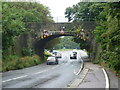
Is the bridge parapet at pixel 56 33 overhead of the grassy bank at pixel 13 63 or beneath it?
overhead

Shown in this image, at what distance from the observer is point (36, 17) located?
37.8 m

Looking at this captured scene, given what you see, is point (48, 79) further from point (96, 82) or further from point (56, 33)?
point (56, 33)

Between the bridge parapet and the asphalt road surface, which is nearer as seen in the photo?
the asphalt road surface

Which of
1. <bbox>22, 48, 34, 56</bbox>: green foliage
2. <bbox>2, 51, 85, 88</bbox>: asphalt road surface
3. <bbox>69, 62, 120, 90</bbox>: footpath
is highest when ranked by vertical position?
<bbox>22, 48, 34, 56</bbox>: green foliage

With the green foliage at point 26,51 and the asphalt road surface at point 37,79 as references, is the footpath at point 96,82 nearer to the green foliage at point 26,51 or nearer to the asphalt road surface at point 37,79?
the asphalt road surface at point 37,79

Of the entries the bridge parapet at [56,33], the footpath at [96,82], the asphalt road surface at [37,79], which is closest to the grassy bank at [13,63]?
the asphalt road surface at [37,79]

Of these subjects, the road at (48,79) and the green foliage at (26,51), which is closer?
the road at (48,79)

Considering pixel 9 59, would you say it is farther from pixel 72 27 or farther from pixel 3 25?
pixel 72 27

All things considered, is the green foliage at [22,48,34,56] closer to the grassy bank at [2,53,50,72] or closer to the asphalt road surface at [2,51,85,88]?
the grassy bank at [2,53,50,72]

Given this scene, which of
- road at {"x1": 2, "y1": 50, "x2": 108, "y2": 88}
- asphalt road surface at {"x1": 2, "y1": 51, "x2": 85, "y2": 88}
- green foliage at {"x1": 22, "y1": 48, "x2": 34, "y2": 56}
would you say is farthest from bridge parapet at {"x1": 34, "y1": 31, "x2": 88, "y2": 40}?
road at {"x1": 2, "y1": 50, "x2": 108, "y2": 88}

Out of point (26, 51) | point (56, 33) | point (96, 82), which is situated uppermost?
point (56, 33)

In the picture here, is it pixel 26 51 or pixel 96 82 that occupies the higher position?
pixel 26 51

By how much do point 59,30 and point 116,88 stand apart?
26015 millimetres

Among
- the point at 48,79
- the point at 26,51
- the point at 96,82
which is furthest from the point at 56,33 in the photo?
the point at 96,82
